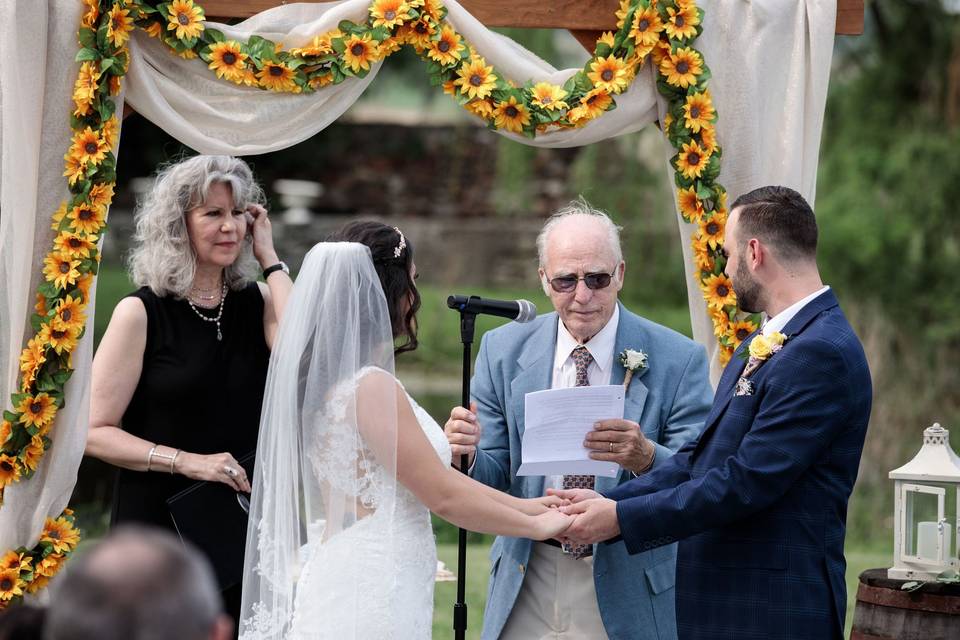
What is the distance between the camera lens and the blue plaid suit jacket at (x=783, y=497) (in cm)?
373

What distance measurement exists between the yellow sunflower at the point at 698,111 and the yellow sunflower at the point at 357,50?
1.25 meters

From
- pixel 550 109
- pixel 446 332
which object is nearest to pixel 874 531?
pixel 446 332

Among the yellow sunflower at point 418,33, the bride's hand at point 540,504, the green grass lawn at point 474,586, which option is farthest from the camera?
the green grass lawn at point 474,586

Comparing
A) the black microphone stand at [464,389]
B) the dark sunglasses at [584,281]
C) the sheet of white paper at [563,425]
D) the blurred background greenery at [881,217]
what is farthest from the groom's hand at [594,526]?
the blurred background greenery at [881,217]

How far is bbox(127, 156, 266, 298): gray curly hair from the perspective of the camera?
4.64 meters

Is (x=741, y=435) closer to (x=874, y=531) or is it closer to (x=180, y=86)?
(x=180, y=86)

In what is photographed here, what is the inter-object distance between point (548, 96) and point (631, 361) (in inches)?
46.0

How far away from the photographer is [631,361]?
173 inches

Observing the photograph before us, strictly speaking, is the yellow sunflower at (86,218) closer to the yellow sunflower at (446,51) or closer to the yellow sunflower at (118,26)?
the yellow sunflower at (118,26)

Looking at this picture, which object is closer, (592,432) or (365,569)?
(365,569)

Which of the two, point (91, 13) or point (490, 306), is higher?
point (91, 13)

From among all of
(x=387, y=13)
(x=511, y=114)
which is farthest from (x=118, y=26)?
(x=511, y=114)

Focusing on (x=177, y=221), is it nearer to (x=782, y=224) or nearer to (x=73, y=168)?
(x=73, y=168)

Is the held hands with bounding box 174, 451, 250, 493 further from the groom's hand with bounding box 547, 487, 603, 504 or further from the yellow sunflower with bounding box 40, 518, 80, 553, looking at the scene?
the groom's hand with bounding box 547, 487, 603, 504
